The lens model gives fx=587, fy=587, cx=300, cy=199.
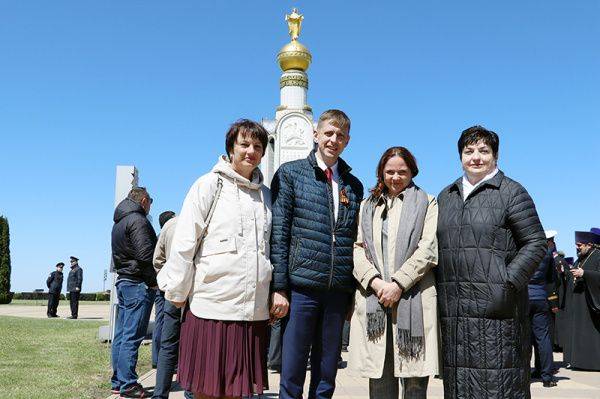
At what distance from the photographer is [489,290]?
3.64 m

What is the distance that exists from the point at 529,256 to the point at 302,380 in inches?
64.4

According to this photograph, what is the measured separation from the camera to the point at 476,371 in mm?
3666

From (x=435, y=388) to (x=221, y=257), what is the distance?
4.31m

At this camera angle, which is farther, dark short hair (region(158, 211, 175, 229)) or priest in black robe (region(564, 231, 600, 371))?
priest in black robe (region(564, 231, 600, 371))

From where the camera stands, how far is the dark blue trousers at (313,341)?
3785 mm

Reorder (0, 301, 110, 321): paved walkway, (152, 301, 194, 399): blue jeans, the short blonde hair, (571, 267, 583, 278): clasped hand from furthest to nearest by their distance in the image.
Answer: (0, 301, 110, 321): paved walkway → (571, 267, 583, 278): clasped hand → (152, 301, 194, 399): blue jeans → the short blonde hair

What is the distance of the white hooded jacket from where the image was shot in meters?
3.55

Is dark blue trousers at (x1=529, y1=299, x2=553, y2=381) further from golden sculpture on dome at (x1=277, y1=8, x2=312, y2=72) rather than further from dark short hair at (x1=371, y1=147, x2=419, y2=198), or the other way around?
golden sculpture on dome at (x1=277, y1=8, x2=312, y2=72)

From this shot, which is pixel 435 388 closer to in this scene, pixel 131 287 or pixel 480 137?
pixel 131 287

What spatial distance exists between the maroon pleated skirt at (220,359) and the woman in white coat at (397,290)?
721 mm

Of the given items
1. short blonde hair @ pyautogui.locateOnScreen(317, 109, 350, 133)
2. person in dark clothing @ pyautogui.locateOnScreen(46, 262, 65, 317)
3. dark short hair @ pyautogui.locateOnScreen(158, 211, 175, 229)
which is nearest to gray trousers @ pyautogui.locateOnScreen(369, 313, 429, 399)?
short blonde hair @ pyautogui.locateOnScreen(317, 109, 350, 133)

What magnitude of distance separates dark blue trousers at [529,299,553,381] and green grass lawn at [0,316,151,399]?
16.6 feet

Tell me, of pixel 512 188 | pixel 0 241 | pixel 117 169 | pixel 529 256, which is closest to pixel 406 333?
pixel 529 256

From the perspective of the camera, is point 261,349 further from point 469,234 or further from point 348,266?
point 469,234
